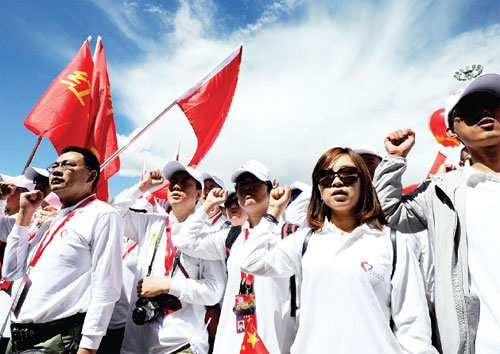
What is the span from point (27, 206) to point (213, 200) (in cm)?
181

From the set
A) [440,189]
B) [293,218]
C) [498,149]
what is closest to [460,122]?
[498,149]

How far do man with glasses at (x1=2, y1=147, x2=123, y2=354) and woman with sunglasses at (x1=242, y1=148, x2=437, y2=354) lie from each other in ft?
3.90

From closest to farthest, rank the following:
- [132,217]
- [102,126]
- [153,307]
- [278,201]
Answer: [278,201], [153,307], [132,217], [102,126]

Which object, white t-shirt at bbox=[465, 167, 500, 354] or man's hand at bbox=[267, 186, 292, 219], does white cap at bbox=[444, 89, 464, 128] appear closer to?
white t-shirt at bbox=[465, 167, 500, 354]

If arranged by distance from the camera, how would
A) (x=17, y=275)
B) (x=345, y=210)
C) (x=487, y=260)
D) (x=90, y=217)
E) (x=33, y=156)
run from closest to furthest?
(x=487, y=260), (x=345, y=210), (x=90, y=217), (x=17, y=275), (x=33, y=156)

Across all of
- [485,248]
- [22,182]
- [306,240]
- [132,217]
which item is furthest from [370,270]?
[22,182]

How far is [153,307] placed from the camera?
2.81m

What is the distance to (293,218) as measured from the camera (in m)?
4.04

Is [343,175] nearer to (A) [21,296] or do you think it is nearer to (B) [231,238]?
(B) [231,238]

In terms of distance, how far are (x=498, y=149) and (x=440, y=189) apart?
16.0 inches

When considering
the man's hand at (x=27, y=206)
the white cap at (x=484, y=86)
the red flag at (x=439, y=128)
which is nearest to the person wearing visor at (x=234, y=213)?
the man's hand at (x=27, y=206)

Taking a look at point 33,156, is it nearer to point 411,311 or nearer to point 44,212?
point 44,212

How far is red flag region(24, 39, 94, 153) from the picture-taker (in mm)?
4492

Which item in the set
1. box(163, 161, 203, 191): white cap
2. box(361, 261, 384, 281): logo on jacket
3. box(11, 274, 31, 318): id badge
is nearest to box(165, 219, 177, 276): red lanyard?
box(163, 161, 203, 191): white cap
